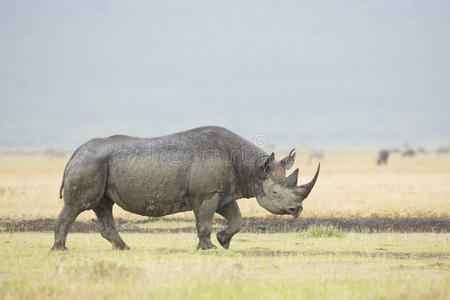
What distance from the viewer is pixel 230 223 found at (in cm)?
1567

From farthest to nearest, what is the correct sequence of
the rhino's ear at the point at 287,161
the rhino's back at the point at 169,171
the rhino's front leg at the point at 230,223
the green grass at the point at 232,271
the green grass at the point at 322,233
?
the green grass at the point at 322,233 < the rhino's front leg at the point at 230,223 < the rhino's ear at the point at 287,161 < the rhino's back at the point at 169,171 < the green grass at the point at 232,271

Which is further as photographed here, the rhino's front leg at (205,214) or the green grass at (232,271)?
the rhino's front leg at (205,214)

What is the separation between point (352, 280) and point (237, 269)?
1.74m

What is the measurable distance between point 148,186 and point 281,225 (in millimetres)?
7613

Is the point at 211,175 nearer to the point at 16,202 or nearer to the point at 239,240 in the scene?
the point at 239,240

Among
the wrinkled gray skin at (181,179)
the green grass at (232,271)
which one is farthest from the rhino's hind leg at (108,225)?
the green grass at (232,271)

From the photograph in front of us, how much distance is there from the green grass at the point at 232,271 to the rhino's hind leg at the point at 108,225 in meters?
0.29

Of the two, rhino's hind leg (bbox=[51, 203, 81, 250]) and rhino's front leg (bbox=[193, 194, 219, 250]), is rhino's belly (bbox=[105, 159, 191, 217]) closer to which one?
rhino's front leg (bbox=[193, 194, 219, 250])

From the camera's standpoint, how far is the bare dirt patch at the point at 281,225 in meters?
21.0

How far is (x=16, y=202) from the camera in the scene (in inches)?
1167

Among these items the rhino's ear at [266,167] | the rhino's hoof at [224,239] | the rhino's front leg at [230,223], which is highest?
the rhino's ear at [266,167]

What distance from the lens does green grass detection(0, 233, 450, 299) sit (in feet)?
33.6

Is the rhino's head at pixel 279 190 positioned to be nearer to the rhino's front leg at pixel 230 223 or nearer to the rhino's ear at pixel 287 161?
the rhino's ear at pixel 287 161

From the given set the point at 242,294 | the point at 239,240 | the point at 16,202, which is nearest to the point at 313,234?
the point at 239,240
